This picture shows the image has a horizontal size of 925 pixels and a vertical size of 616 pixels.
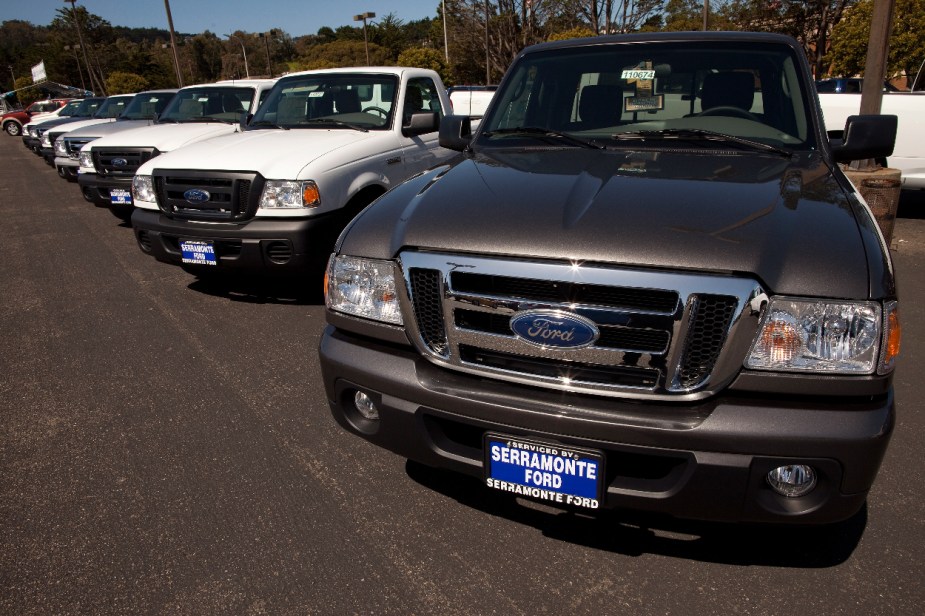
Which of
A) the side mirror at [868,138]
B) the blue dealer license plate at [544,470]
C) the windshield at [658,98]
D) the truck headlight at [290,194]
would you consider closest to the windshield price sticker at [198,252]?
the truck headlight at [290,194]

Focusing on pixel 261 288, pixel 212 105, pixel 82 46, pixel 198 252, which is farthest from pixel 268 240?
pixel 82 46

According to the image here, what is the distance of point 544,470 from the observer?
2016mm

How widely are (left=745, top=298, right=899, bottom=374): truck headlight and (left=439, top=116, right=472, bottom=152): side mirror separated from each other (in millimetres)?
2153

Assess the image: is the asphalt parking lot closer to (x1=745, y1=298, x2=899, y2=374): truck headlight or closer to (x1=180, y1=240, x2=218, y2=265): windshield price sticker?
(x1=745, y1=298, x2=899, y2=374): truck headlight

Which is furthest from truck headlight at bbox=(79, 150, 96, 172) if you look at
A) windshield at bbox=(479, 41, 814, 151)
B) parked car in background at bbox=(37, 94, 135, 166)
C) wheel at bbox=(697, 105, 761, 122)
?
wheel at bbox=(697, 105, 761, 122)

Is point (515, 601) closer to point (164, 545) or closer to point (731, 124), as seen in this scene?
point (164, 545)

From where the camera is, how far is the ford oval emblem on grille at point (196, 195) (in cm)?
494

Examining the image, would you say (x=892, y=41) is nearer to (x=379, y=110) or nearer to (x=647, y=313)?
(x=379, y=110)

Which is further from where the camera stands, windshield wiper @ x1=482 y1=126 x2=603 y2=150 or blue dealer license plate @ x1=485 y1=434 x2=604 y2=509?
windshield wiper @ x1=482 y1=126 x2=603 y2=150

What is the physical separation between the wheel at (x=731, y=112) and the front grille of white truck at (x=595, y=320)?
1560 millimetres

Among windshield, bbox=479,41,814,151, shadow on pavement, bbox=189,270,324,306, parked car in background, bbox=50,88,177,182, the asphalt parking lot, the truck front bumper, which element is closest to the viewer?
the asphalt parking lot

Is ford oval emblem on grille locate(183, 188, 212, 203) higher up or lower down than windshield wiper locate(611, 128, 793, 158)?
lower down

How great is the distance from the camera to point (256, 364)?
13.4 feet

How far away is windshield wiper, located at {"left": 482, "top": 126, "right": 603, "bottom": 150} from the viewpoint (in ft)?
9.78
